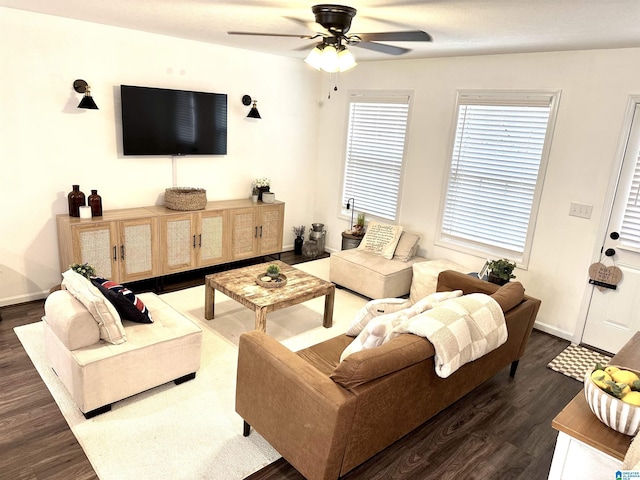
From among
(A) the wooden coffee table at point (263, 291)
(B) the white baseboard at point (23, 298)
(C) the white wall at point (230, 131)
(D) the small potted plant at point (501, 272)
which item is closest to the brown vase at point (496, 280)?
(D) the small potted plant at point (501, 272)

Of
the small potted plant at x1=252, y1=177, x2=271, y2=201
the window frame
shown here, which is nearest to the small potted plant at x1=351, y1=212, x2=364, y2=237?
the window frame

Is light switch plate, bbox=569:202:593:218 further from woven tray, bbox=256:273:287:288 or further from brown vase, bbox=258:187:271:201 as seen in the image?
brown vase, bbox=258:187:271:201

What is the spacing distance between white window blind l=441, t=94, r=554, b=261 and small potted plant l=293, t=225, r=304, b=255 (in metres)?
2.13

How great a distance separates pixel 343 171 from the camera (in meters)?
6.21

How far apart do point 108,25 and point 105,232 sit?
1955 millimetres

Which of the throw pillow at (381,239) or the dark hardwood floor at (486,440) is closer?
the dark hardwood floor at (486,440)

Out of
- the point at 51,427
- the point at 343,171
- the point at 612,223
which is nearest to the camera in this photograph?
the point at 51,427

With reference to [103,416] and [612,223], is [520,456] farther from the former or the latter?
[103,416]

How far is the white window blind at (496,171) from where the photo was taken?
14.3 feet

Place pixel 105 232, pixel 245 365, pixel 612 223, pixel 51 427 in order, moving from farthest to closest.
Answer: pixel 105 232
pixel 612 223
pixel 51 427
pixel 245 365

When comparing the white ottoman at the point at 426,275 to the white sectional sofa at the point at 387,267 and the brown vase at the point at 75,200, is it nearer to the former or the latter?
the white sectional sofa at the point at 387,267

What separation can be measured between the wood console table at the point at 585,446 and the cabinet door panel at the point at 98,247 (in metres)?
3.95

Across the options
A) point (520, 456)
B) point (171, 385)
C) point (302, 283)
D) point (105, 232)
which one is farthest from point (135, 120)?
point (520, 456)

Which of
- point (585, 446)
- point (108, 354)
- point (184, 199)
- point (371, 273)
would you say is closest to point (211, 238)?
point (184, 199)
